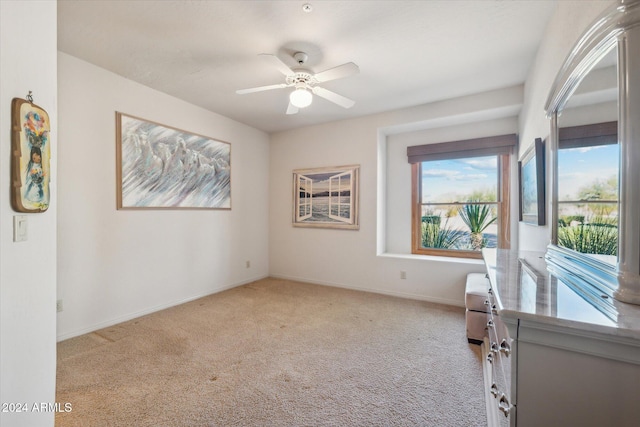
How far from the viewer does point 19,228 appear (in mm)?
1201

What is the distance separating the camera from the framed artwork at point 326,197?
164 inches

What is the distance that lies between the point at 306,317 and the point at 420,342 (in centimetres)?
119

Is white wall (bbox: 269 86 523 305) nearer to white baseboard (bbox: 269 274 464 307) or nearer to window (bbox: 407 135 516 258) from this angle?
white baseboard (bbox: 269 274 464 307)

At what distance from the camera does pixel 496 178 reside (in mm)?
3605

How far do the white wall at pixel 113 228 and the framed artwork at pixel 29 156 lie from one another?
1.51 metres

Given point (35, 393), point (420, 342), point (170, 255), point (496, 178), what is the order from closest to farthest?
point (35, 393)
point (420, 342)
point (170, 255)
point (496, 178)

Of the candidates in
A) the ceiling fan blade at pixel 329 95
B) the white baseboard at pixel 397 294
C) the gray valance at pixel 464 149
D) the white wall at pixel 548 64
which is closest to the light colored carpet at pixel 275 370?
the white baseboard at pixel 397 294

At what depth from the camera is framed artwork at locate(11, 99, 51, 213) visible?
1186 mm

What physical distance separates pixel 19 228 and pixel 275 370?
1.69 meters

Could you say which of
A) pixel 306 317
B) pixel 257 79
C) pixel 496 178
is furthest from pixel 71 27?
pixel 496 178

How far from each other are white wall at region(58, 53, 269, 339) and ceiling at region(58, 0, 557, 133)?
26 cm

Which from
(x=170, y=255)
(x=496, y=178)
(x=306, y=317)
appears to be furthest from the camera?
(x=496, y=178)

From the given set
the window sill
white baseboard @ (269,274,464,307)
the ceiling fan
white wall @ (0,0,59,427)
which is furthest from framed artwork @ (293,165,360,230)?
white wall @ (0,0,59,427)

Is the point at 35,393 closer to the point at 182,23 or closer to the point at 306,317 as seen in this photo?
the point at 306,317
